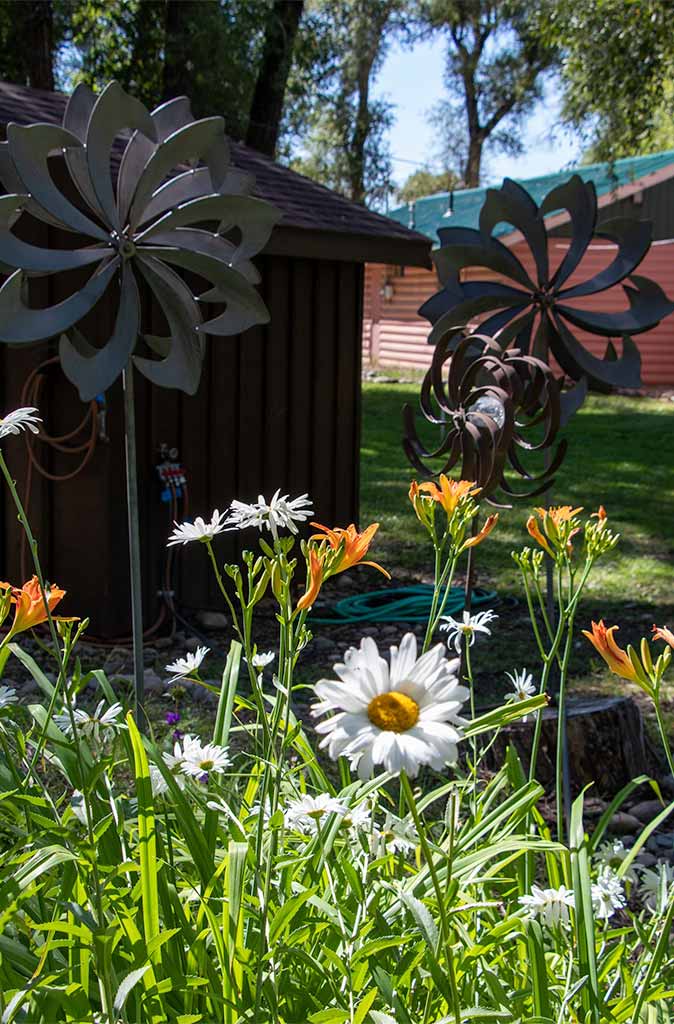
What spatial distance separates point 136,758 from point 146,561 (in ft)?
13.4

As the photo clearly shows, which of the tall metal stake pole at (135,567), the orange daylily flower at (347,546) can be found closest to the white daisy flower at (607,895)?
the orange daylily flower at (347,546)

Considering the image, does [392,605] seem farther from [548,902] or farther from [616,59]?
[616,59]

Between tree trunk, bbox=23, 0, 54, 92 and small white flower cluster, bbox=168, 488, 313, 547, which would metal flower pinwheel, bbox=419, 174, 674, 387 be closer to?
small white flower cluster, bbox=168, 488, 313, 547

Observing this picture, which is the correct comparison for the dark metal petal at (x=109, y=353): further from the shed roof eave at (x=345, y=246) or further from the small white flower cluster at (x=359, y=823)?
the shed roof eave at (x=345, y=246)

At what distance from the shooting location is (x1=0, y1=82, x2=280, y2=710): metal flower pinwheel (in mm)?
2766

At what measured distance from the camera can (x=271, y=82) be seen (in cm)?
1312

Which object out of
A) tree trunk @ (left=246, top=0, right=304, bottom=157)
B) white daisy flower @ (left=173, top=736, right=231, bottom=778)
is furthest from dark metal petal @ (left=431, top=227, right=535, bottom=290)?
tree trunk @ (left=246, top=0, right=304, bottom=157)

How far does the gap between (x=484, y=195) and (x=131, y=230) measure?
63.3 ft

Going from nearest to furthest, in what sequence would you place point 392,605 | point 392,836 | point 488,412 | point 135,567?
point 392,836 < point 135,567 < point 488,412 < point 392,605

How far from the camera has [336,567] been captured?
1.27 metres

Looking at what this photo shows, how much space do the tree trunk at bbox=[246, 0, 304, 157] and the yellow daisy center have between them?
41.7 feet

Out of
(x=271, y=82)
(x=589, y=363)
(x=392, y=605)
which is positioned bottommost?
(x=392, y=605)

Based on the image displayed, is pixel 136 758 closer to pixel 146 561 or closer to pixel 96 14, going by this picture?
pixel 146 561

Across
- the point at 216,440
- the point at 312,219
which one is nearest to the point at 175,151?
the point at 216,440
